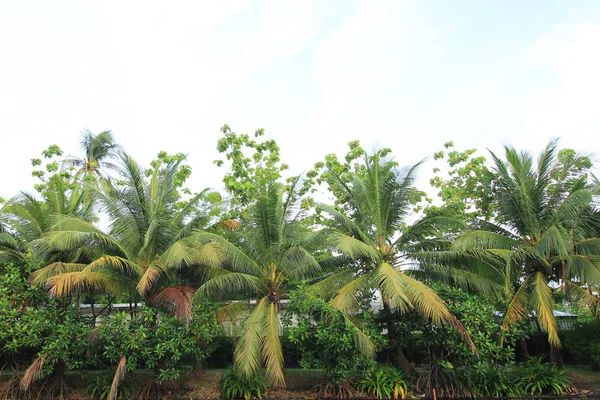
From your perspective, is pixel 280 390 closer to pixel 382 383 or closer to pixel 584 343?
pixel 382 383

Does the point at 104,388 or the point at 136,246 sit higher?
the point at 136,246

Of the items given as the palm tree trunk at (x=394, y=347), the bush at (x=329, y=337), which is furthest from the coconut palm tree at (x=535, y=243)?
the bush at (x=329, y=337)

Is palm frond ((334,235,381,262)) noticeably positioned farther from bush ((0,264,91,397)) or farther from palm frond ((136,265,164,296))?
bush ((0,264,91,397))

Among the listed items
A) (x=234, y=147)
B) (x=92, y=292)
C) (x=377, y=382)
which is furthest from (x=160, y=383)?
(x=234, y=147)

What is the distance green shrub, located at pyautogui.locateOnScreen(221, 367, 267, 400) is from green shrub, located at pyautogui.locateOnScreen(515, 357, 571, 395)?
7.06 metres

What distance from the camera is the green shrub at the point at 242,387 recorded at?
11.8m

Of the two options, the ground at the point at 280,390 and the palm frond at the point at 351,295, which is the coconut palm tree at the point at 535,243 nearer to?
the palm frond at the point at 351,295

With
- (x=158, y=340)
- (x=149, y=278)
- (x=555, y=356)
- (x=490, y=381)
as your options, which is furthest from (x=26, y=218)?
(x=555, y=356)

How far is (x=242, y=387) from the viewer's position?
467 inches

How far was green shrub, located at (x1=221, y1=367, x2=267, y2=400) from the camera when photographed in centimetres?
1180

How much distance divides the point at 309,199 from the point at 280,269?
4.69 metres

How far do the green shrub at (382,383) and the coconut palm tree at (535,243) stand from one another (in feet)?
10.2

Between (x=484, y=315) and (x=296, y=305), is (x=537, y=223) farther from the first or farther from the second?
(x=296, y=305)

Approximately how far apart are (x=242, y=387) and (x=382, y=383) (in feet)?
12.5
